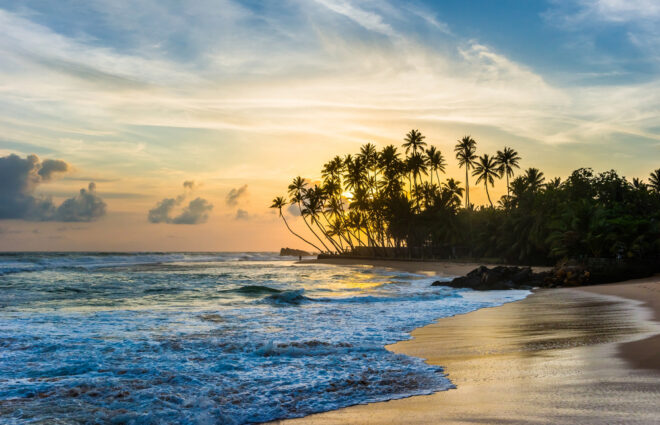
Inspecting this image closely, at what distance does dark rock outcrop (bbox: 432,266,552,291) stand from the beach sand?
15.2 m

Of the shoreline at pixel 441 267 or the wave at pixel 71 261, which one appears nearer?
the shoreline at pixel 441 267

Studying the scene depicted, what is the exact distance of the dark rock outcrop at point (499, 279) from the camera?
25859 mm

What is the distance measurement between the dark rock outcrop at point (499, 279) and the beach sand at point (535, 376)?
15.2 meters

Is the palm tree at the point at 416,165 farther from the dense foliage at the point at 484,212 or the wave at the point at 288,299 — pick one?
the wave at the point at 288,299

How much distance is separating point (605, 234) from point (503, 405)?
3650 centimetres

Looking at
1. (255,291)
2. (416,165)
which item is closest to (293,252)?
(416,165)

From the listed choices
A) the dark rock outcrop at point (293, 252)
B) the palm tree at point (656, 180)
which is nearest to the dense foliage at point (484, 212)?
the palm tree at point (656, 180)

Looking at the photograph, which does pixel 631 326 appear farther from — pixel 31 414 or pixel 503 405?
pixel 31 414

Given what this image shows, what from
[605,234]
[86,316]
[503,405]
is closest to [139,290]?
[86,316]

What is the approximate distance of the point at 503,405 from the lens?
14.9ft

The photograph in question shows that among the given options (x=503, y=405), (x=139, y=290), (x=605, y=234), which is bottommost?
(x=139, y=290)

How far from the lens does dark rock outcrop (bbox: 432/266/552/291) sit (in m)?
25.9

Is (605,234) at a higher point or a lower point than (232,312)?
higher

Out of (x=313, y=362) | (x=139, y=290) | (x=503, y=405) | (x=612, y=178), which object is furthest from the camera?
(x=612, y=178)
